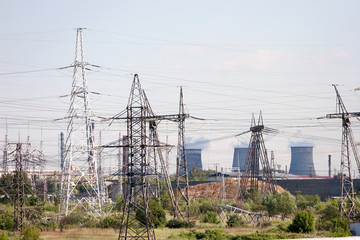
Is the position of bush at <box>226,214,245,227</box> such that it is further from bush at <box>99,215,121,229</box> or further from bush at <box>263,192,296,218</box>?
bush at <box>99,215,121,229</box>

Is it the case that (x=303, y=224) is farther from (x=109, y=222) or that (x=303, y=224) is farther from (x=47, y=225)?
(x=47, y=225)

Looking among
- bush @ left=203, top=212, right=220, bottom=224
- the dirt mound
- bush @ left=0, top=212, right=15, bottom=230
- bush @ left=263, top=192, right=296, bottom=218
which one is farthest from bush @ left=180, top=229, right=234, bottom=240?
the dirt mound

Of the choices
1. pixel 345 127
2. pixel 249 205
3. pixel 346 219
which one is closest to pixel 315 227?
pixel 346 219

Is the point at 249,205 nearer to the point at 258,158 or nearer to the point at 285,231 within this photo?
the point at 258,158

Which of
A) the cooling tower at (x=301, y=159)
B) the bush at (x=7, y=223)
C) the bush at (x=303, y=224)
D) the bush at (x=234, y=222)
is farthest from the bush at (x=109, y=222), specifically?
the cooling tower at (x=301, y=159)

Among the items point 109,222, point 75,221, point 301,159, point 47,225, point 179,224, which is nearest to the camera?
point 179,224

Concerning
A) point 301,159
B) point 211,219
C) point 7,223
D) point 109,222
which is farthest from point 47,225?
point 301,159

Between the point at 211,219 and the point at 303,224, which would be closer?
the point at 303,224

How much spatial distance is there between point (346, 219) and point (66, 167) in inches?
1076

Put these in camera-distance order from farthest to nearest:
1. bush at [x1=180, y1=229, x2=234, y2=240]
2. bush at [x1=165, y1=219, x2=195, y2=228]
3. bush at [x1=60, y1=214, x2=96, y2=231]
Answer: bush at [x1=60, y1=214, x2=96, y2=231], bush at [x1=165, y1=219, x2=195, y2=228], bush at [x1=180, y1=229, x2=234, y2=240]

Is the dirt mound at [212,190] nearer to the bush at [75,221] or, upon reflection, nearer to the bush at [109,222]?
the bush at [75,221]

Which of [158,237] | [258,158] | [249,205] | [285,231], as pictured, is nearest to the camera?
[158,237]

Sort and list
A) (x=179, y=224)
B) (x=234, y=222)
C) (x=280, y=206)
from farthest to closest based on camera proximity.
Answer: (x=280, y=206) < (x=234, y=222) < (x=179, y=224)

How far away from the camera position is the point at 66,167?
167 feet
